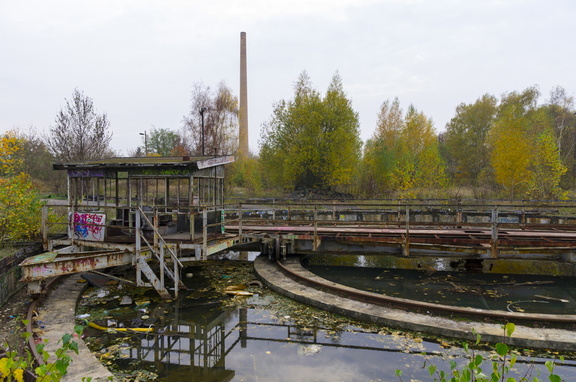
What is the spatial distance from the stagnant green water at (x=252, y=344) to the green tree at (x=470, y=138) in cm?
4417

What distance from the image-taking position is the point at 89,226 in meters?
12.0

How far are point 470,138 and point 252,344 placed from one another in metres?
51.6

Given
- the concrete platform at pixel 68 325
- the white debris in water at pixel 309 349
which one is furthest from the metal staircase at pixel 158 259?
the white debris in water at pixel 309 349

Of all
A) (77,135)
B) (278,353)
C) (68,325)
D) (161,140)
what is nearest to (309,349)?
(278,353)

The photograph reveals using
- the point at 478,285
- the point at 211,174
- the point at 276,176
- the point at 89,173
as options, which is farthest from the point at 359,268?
the point at 276,176

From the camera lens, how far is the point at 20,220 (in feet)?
43.5

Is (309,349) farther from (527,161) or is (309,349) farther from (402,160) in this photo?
(402,160)

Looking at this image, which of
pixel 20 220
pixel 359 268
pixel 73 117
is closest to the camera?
pixel 20 220

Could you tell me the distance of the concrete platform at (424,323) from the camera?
739 cm

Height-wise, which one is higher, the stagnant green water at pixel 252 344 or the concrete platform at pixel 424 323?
the concrete platform at pixel 424 323

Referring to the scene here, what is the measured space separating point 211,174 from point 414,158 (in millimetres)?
28383

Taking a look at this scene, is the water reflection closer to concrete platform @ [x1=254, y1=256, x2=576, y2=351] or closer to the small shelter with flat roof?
concrete platform @ [x1=254, y1=256, x2=576, y2=351]

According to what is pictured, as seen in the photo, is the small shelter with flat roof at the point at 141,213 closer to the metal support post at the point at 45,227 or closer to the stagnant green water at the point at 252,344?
the metal support post at the point at 45,227

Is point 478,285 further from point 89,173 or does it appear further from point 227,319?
point 89,173
